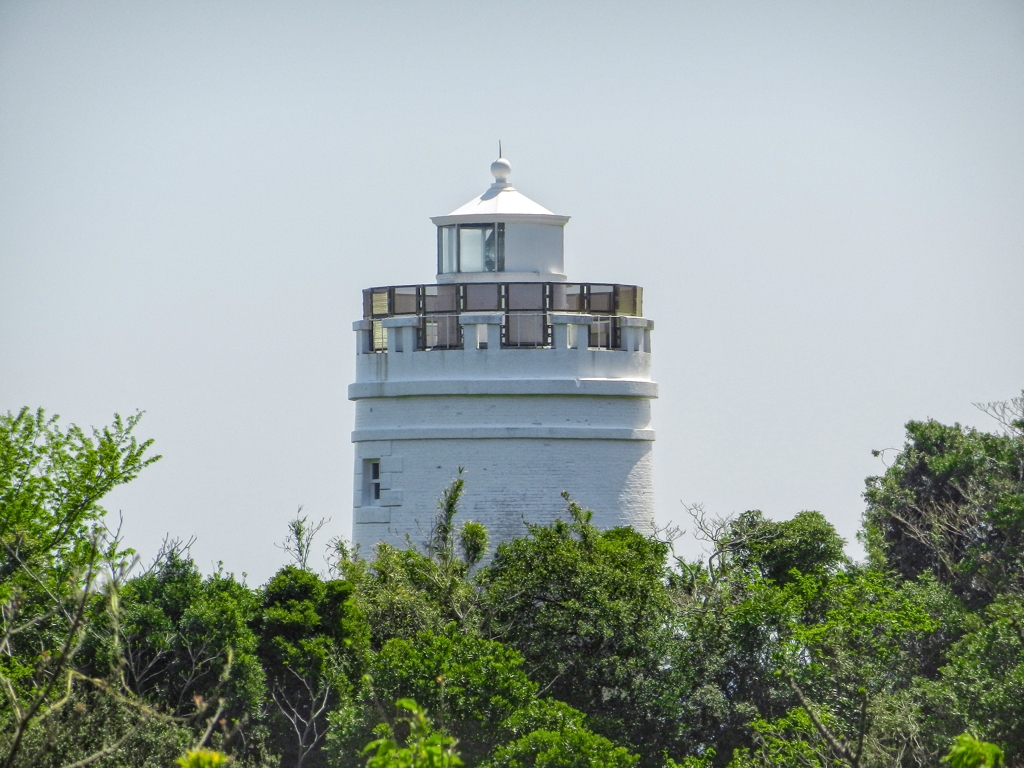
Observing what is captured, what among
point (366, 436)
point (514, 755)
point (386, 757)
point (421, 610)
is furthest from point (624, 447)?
point (386, 757)

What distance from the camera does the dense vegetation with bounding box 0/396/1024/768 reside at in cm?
2328

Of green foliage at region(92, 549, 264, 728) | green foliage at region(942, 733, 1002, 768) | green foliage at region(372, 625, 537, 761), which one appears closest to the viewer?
green foliage at region(942, 733, 1002, 768)

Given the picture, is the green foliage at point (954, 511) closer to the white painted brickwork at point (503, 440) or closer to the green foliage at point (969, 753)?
the white painted brickwork at point (503, 440)

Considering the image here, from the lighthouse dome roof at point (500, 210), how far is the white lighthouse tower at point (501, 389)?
26 millimetres

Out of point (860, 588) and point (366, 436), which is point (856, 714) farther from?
point (366, 436)

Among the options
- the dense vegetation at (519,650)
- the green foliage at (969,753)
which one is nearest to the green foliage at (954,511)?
the dense vegetation at (519,650)

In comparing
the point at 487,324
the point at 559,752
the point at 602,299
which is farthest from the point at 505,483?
the point at 559,752

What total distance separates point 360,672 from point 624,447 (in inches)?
307

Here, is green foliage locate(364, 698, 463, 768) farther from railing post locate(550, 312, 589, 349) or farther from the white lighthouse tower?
railing post locate(550, 312, 589, 349)

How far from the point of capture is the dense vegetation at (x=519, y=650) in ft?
76.4

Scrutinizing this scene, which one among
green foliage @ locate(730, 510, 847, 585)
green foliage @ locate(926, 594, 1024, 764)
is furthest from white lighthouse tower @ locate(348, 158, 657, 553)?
green foliage @ locate(926, 594, 1024, 764)

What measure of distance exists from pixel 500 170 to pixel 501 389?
456cm

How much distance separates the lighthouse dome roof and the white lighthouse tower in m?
0.03

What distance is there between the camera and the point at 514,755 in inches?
869
